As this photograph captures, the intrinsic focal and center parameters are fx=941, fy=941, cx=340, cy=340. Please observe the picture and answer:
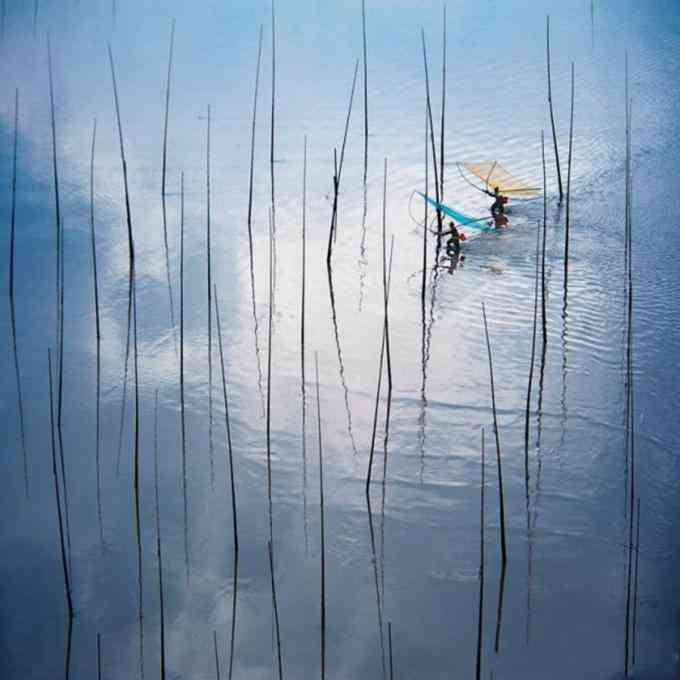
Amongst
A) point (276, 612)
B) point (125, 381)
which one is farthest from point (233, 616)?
point (125, 381)

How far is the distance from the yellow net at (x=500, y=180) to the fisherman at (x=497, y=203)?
0.02 meters

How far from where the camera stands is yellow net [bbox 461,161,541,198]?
341cm

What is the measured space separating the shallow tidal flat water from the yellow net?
103 mm

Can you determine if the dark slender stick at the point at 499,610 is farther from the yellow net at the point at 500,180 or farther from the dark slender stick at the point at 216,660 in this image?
the yellow net at the point at 500,180

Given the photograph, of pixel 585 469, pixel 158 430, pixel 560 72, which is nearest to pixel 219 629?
pixel 158 430

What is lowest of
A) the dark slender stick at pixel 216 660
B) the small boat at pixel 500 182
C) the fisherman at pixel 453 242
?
the dark slender stick at pixel 216 660

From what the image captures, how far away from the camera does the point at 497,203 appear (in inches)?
135

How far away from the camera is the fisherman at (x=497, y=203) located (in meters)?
Result: 3.42

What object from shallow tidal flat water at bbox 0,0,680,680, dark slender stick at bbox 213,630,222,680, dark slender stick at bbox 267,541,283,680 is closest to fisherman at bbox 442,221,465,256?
shallow tidal flat water at bbox 0,0,680,680

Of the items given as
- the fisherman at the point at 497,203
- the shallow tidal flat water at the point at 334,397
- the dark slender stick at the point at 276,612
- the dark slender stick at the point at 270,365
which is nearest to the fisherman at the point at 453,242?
the shallow tidal flat water at the point at 334,397

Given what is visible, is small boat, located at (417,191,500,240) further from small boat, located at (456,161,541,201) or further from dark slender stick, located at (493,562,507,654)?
dark slender stick, located at (493,562,507,654)

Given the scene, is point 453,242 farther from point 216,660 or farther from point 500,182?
point 216,660

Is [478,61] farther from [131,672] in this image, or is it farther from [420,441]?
[131,672]

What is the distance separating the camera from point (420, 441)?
2211mm
